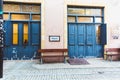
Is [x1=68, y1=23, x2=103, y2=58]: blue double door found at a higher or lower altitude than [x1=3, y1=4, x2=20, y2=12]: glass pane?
lower

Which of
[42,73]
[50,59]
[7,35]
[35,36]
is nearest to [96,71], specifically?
[42,73]

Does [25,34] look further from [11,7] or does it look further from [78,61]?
[78,61]

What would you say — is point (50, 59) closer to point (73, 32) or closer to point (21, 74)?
point (73, 32)

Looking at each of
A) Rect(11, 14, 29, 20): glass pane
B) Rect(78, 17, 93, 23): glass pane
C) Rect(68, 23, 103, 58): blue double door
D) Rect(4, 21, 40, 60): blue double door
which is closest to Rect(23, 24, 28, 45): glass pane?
Rect(4, 21, 40, 60): blue double door

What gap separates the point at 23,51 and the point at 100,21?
17.3 feet

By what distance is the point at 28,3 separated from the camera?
15328 millimetres

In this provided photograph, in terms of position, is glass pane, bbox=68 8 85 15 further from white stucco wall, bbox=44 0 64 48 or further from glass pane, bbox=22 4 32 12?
glass pane, bbox=22 4 32 12

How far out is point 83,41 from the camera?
1620 cm

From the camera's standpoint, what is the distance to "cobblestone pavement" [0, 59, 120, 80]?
35.2ft

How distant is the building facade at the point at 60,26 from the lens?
1513cm

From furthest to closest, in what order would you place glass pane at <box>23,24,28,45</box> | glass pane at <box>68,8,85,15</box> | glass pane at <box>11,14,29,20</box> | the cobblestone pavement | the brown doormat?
1. glass pane at <box>68,8,85,15</box>
2. glass pane at <box>23,24,28,45</box>
3. glass pane at <box>11,14,29,20</box>
4. the brown doormat
5. the cobblestone pavement

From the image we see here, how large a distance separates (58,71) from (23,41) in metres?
Answer: 4.22

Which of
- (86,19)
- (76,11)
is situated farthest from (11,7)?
(86,19)

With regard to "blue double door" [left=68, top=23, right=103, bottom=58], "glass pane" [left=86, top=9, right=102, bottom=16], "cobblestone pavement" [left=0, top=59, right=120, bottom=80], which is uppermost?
"glass pane" [left=86, top=9, right=102, bottom=16]
